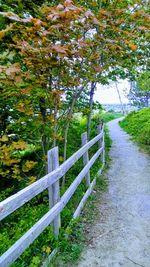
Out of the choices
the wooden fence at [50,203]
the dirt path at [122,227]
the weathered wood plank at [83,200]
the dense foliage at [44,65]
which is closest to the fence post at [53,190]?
the wooden fence at [50,203]

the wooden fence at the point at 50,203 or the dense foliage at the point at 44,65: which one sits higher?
the dense foliage at the point at 44,65

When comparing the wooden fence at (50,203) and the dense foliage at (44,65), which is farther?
the dense foliage at (44,65)

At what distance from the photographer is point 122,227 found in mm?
4484

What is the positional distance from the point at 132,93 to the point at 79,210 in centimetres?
5295

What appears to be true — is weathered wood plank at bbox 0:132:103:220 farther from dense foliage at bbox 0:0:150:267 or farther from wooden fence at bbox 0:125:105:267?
dense foliage at bbox 0:0:150:267

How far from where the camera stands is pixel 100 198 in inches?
230

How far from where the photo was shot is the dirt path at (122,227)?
11.8 ft

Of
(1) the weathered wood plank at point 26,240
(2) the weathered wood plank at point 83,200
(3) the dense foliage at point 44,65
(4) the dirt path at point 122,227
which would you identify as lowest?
(4) the dirt path at point 122,227

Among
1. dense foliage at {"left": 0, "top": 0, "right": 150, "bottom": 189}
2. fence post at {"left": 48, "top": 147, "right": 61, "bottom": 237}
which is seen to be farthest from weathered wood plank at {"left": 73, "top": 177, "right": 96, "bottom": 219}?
dense foliage at {"left": 0, "top": 0, "right": 150, "bottom": 189}

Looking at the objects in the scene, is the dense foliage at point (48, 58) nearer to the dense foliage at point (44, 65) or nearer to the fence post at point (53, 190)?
the dense foliage at point (44, 65)

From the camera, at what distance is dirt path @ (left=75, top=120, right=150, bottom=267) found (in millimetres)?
3588

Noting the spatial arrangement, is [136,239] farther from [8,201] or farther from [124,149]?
[124,149]

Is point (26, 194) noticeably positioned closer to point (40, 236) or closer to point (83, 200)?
point (40, 236)

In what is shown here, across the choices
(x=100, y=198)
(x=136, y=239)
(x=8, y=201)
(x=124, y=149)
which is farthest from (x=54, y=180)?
(x=124, y=149)
